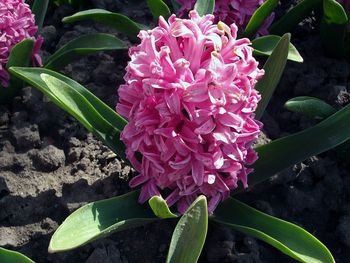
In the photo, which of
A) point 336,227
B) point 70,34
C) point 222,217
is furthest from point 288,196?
point 70,34


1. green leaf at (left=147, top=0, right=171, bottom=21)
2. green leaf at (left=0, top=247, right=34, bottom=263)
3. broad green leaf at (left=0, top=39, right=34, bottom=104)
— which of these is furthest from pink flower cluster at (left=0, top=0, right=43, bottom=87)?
green leaf at (left=0, top=247, right=34, bottom=263)

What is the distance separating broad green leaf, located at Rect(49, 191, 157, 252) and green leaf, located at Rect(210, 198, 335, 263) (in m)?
0.22

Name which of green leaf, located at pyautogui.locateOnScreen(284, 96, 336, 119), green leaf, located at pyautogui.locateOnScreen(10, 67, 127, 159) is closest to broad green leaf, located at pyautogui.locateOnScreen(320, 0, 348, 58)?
green leaf, located at pyautogui.locateOnScreen(284, 96, 336, 119)

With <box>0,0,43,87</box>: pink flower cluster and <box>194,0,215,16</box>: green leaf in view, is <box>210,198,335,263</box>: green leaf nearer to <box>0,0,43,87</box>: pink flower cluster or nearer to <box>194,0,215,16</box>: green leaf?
<box>194,0,215,16</box>: green leaf

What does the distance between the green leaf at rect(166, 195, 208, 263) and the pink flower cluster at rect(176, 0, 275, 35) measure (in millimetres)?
1021

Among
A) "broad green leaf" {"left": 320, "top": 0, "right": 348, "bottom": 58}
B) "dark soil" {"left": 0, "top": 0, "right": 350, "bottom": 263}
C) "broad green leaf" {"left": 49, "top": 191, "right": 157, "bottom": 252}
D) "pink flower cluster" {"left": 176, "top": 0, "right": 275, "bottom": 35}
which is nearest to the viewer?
"broad green leaf" {"left": 49, "top": 191, "right": 157, "bottom": 252}

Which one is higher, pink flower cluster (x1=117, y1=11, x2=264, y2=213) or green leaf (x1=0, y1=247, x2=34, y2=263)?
pink flower cluster (x1=117, y1=11, x2=264, y2=213)

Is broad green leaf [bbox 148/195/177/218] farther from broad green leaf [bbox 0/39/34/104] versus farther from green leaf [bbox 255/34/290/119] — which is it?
broad green leaf [bbox 0/39/34/104]

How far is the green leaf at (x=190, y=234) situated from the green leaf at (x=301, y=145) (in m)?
0.48

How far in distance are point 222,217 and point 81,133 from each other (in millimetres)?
679

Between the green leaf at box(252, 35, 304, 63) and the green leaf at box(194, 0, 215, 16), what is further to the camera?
the green leaf at box(252, 35, 304, 63)

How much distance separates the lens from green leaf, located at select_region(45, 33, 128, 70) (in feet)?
7.19

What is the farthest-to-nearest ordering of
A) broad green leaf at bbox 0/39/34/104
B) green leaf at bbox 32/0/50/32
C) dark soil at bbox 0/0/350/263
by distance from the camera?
1. green leaf at bbox 32/0/50/32
2. broad green leaf at bbox 0/39/34/104
3. dark soil at bbox 0/0/350/263

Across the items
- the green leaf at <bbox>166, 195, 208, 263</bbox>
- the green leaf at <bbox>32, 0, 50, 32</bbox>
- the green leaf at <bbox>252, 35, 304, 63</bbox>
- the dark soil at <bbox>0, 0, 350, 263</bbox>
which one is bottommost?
the dark soil at <bbox>0, 0, 350, 263</bbox>
